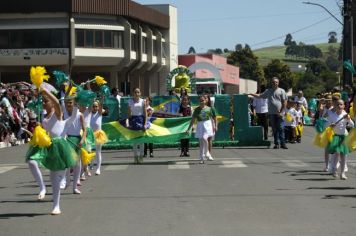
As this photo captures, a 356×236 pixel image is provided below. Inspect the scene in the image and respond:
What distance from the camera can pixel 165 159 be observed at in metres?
21.4

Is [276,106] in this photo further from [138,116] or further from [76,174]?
[76,174]

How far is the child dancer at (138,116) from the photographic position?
63.5 ft

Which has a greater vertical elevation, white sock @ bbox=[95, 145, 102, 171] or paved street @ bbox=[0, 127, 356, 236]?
white sock @ bbox=[95, 145, 102, 171]

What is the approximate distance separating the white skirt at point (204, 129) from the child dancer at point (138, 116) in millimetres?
Result: 1390

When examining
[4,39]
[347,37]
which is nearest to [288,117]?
[347,37]

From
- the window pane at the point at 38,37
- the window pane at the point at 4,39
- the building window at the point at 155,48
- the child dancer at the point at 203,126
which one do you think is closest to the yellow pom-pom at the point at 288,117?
the child dancer at the point at 203,126

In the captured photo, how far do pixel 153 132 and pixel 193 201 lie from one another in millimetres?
9247

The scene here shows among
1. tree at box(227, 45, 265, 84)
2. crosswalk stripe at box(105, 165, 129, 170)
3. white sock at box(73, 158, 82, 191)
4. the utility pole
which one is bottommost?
crosswalk stripe at box(105, 165, 129, 170)

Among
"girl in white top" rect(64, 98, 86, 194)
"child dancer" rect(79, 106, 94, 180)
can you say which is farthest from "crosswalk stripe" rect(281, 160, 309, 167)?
"girl in white top" rect(64, 98, 86, 194)

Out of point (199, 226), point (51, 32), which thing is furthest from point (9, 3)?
point (199, 226)

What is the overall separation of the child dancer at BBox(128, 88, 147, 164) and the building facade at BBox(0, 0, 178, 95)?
126 feet

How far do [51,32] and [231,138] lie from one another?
132 ft

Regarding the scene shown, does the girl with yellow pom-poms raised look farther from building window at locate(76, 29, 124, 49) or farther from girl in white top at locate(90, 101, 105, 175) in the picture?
building window at locate(76, 29, 124, 49)

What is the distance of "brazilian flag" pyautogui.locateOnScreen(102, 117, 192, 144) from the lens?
20.6 metres
